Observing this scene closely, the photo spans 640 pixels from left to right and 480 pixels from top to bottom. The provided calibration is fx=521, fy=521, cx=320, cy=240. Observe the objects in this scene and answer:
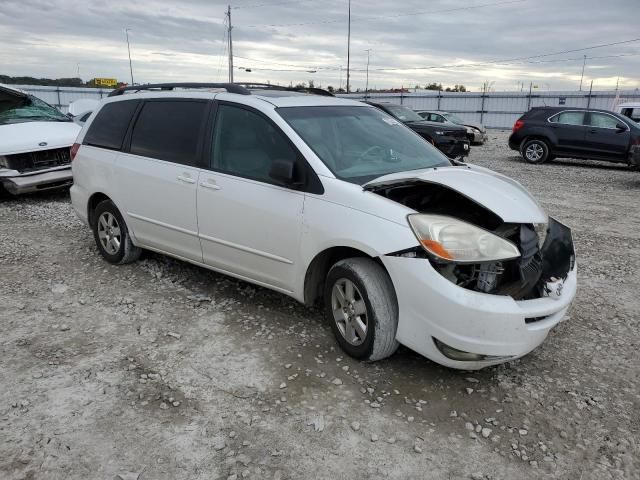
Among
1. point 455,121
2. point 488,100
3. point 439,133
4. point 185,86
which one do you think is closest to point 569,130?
point 439,133

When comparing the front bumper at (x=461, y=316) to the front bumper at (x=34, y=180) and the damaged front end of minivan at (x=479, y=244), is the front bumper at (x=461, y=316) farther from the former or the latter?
the front bumper at (x=34, y=180)

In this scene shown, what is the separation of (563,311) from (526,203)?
2.38ft

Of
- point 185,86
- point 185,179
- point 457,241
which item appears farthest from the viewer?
point 185,86

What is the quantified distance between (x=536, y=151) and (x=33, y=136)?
11973mm

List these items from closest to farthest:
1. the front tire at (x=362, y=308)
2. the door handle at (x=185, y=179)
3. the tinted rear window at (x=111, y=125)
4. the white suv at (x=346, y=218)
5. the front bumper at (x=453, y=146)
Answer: the white suv at (x=346, y=218) → the front tire at (x=362, y=308) → the door handle at (x=185, y=179) → the tinted rear window at (x=111, y=125) → the front bumper at (x=453, y=146)

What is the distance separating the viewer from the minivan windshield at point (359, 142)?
142 inches

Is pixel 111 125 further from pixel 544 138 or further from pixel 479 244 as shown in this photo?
pixel 544 138

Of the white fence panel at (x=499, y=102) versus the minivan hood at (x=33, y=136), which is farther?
the white fence panel at (x=499, y=102)

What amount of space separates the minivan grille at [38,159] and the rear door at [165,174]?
3965 mm

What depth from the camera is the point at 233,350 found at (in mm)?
3568

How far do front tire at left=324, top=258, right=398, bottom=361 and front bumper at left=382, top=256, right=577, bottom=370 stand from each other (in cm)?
13

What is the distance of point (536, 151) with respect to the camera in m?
14.1

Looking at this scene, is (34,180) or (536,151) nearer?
(34,180)

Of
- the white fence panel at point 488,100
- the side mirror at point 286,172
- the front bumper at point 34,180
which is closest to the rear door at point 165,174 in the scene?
the side mirror at point 286,172
